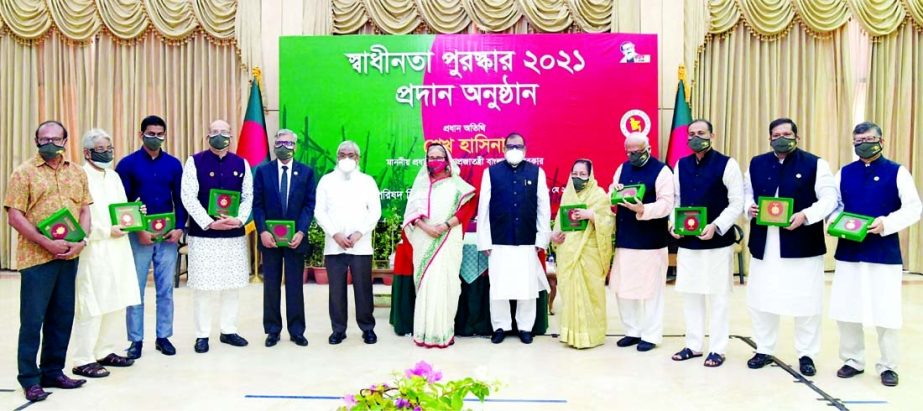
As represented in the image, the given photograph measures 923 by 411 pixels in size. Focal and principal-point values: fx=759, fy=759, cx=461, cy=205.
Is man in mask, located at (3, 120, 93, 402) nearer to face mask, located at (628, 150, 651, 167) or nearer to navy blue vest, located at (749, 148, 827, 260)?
face mask, located at (628, 150, 651, 167)

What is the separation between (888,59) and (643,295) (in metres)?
5.11

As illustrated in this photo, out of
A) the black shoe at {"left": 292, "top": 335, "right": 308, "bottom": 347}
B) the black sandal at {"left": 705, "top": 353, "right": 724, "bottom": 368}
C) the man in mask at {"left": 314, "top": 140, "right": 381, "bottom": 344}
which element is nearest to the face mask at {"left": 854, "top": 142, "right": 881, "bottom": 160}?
the black sandal at {"left": 705, "top": 353, "right": 724, "bottom": 368}

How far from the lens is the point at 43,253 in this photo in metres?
3.40

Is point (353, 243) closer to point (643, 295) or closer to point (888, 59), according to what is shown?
point (643, 295)

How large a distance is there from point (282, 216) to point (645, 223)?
222 cm

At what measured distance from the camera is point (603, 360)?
4.35 meters

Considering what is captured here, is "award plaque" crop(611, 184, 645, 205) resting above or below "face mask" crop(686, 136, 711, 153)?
below

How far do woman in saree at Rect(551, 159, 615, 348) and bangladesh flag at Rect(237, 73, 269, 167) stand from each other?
3.94 metres

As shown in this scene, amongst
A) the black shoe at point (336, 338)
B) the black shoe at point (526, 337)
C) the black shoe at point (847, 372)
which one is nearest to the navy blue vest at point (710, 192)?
the black shoe at point (847, 372)

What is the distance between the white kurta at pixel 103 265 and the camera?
384 cm

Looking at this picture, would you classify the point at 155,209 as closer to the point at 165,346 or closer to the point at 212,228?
Answer: the point at 212,228

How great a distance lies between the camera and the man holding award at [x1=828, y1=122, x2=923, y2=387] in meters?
3.70

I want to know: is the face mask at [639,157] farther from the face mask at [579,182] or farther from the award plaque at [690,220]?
the award plaque at [690,220]

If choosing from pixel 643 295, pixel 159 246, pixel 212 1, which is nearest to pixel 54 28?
pixel 212 1
